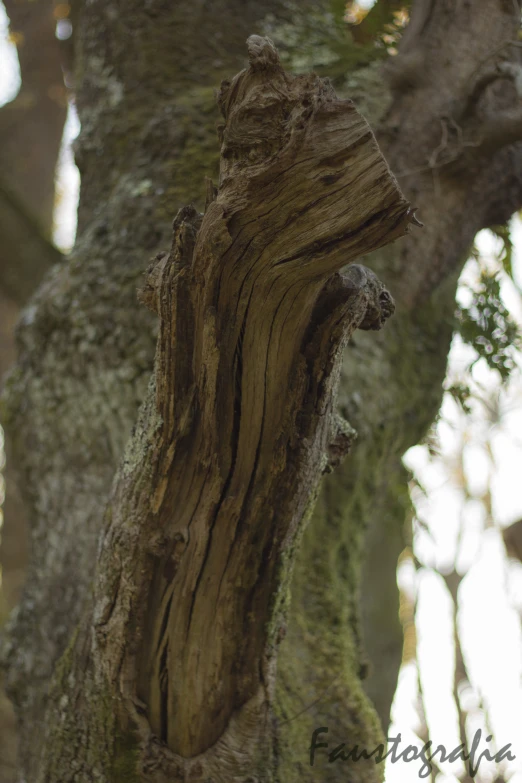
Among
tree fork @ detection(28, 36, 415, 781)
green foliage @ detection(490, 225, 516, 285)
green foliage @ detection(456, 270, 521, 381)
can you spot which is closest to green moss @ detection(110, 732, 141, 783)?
tree fork @ detection(28, 36, 415, 781)

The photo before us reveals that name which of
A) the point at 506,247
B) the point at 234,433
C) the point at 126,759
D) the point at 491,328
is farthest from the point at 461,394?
the point at 126,759

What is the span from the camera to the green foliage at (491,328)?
308 centimetres

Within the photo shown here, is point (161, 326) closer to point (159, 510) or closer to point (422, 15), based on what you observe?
point (159, 510)

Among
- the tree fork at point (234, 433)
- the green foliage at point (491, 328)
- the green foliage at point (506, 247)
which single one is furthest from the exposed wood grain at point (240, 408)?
the green foliage at point (506, 247)

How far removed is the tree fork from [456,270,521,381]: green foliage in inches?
51.8

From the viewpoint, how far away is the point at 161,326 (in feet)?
5.68

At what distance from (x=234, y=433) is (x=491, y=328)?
68.7 inches

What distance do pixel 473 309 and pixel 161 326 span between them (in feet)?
6.46

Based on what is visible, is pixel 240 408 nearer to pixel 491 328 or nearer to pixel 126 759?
pixel 126 759

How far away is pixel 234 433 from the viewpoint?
71.9 inches

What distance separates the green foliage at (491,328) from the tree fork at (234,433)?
1.32 metres

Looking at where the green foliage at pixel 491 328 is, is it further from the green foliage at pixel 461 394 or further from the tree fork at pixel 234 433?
the tree fork at pixel 234 433

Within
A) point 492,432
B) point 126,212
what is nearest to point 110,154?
point 126,212

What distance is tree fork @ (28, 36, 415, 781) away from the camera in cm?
148
